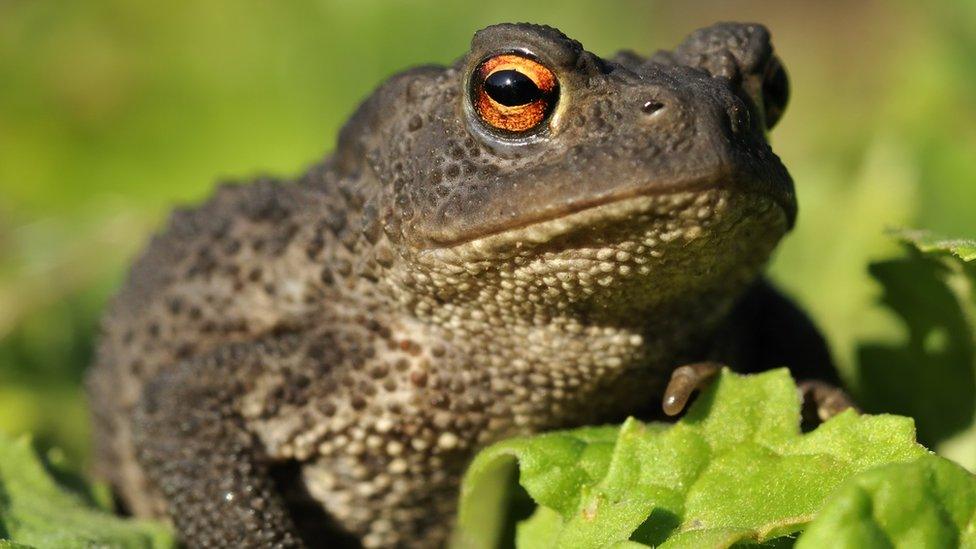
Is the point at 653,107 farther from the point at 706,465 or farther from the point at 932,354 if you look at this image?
the point at 932,354

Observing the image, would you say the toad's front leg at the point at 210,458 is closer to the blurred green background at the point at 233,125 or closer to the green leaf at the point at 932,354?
the green leaf at the point at 932,354

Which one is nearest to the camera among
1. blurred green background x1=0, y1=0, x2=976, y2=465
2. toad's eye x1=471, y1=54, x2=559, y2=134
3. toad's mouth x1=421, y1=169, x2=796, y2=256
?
toad's mouth x1=421, y1=169, x2=796, y2=256

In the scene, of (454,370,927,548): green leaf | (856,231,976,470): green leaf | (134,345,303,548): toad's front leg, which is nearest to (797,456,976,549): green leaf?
(454,370,927,548): green leaf

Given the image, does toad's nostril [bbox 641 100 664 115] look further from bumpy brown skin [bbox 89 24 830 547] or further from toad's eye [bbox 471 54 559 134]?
toad's eye [bbox 471 54 559 134]

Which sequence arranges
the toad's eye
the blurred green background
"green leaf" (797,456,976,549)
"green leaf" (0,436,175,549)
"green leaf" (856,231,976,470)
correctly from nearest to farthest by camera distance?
"green leaf" (797,456,976,549) → the toad's eye → "green leaf" (0,436,175,549) → "green leaf" (856,231,976,470) → the blurred green background

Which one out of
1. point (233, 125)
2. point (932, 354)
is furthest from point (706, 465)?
point (233, 125)

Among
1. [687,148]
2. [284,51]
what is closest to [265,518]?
[687,148]

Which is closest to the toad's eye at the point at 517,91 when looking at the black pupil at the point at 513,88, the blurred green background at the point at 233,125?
the black pupil at the point at 513,88

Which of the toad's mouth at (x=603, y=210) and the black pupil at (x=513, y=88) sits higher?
the black pupil at (x=513, y=88)
